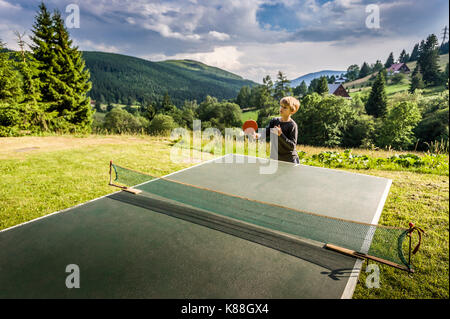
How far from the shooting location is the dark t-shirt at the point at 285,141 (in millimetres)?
4406

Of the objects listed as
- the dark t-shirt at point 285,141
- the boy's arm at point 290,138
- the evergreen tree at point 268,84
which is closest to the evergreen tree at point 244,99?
the evergreen tree at point 268,84

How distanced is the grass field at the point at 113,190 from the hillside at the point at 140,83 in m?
122

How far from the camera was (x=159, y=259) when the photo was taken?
232 cm

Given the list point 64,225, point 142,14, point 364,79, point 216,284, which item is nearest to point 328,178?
point 216,284

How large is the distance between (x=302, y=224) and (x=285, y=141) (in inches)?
84.9

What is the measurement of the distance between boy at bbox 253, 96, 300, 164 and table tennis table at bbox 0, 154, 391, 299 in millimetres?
1286

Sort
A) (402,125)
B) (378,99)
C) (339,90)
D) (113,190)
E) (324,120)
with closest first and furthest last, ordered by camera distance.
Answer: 1. (113,190)
2. (402,125)
3. (324,120)
4. (378,99)
5. (339,90)

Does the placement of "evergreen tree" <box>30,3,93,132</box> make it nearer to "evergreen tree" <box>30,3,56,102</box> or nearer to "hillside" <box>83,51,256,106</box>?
"evergreen tree" <box>30,3,56,102</box>

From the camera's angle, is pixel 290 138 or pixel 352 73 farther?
pixel 352 73

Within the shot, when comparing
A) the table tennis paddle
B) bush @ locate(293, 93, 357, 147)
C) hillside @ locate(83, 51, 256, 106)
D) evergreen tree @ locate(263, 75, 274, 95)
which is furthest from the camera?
hillside @ locate(83, 51, 256, 106)

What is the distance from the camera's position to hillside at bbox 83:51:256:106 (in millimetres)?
127988

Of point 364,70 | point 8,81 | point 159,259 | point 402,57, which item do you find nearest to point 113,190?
point 159,259

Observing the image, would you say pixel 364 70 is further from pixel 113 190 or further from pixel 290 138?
pixel 113 190

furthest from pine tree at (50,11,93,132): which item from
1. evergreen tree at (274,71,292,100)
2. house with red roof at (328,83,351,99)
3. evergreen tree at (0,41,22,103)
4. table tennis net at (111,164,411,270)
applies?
house with red roof at (328,83,351,99)
